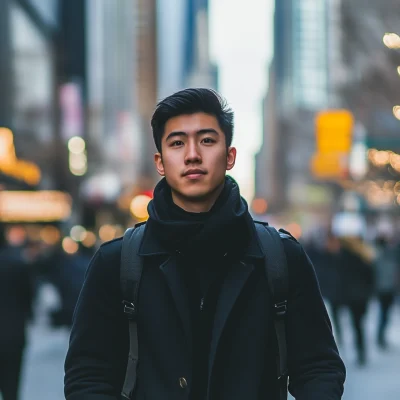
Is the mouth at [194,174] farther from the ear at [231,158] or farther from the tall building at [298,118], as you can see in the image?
the tall building at [298,118]

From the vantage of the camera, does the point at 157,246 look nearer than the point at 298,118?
Yes

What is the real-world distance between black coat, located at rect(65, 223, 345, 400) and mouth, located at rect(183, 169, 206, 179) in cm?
26

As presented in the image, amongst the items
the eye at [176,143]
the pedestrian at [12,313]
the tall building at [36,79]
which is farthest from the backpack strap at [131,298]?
the tall building at [36,79]

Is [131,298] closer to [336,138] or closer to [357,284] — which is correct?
[357,284]

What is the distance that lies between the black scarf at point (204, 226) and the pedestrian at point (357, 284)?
33.1ft

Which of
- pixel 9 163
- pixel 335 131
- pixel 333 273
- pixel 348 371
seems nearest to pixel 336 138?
pixel 335 131

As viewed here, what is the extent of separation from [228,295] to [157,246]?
29 cm

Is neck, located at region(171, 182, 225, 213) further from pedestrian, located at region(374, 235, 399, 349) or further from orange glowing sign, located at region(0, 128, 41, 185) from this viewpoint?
orange glowing sign, located at region(0, 128, 41, 185)

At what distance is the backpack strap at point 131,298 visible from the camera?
2.95 m

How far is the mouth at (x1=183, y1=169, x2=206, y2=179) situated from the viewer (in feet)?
9.79

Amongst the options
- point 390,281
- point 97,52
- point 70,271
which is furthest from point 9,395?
point 97,52

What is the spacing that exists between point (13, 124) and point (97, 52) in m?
59.1

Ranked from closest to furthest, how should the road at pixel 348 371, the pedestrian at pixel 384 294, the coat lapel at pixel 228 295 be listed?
1. the coat lapel at pixel 228 295
2. the road at pixel 348 371
3. the pedestrian at pixel 384 294

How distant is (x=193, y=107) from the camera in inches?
120
